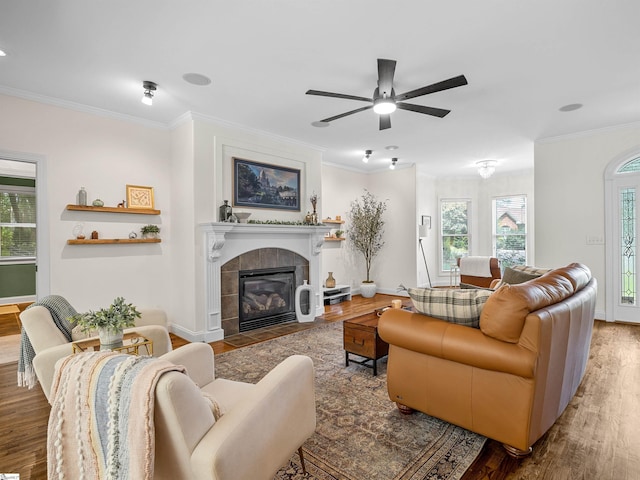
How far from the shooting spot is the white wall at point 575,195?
186 inches

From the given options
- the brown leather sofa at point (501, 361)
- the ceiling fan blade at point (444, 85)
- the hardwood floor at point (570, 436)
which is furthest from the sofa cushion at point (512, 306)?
the ceiling fan blade at point (444, 85)

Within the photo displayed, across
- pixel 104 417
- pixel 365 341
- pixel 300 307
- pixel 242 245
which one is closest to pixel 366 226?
pixel 300 307

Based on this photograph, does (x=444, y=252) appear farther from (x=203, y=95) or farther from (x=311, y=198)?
(x=203, y=95)

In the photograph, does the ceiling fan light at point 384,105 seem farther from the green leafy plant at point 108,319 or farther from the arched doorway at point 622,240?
the arched doorway at point 622,240

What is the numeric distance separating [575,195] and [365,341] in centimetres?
420

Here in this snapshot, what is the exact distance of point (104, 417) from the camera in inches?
40.9

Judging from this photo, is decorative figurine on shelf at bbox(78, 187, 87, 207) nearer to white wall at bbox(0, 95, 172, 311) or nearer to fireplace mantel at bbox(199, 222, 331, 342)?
white wall at bbox(0, 95, 172, 311)

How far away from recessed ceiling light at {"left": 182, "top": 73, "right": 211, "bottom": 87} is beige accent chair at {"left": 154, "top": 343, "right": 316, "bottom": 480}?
275 centimetres

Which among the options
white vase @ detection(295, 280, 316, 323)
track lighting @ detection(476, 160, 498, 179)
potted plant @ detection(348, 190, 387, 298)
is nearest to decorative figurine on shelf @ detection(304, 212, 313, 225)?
white vase @ detection(295, 280, 316, 323)

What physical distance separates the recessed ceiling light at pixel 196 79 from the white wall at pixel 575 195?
4.98 meters

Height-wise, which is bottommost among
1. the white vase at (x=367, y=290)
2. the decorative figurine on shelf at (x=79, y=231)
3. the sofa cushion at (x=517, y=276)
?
the white vase at (x=367, y=290)

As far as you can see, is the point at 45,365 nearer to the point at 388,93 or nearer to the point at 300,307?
the point at 388,93

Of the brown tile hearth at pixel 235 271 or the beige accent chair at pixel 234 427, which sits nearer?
the beige accent chair at pixel 234 427

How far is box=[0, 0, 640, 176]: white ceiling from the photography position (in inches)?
87.0
